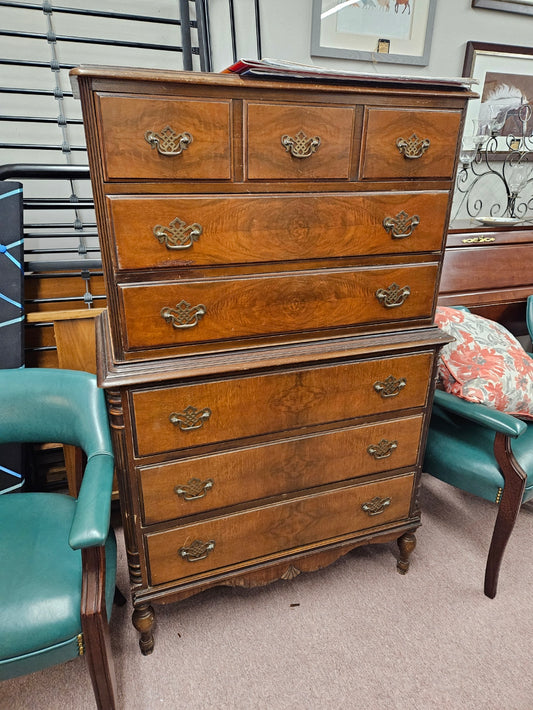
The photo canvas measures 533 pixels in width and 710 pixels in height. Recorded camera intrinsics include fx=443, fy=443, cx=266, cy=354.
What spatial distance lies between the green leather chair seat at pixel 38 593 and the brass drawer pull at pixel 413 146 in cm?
144

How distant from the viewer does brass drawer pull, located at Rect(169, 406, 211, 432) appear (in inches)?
51.3

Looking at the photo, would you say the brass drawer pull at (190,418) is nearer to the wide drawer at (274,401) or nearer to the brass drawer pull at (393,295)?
the wide drawer at (274,401)

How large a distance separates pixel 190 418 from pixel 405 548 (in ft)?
3.84

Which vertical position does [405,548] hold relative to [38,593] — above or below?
below

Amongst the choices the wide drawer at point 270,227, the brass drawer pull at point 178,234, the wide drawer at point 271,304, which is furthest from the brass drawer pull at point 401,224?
the brass drawer pull at point 178,234

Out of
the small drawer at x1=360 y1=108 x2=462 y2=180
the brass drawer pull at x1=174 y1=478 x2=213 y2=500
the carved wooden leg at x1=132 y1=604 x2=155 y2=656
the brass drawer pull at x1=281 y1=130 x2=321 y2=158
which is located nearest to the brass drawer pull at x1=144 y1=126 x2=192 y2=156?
the brass drawer pull at x1=281 y1=130 x2=321 y2=158

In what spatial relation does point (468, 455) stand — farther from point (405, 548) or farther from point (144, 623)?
point (144, 623)

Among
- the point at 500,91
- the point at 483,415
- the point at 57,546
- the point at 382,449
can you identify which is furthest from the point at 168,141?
the point at 500,91

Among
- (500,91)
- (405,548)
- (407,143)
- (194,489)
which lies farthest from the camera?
(500,91)

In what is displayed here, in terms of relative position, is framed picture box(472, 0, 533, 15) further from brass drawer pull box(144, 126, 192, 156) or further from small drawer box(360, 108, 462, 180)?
brass drawer pull box(144, 126, 192, 156)

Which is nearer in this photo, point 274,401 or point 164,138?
point 164,138

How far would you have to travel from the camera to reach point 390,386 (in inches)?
61.0

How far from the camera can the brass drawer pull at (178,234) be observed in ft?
3.71

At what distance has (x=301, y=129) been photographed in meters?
1.17
